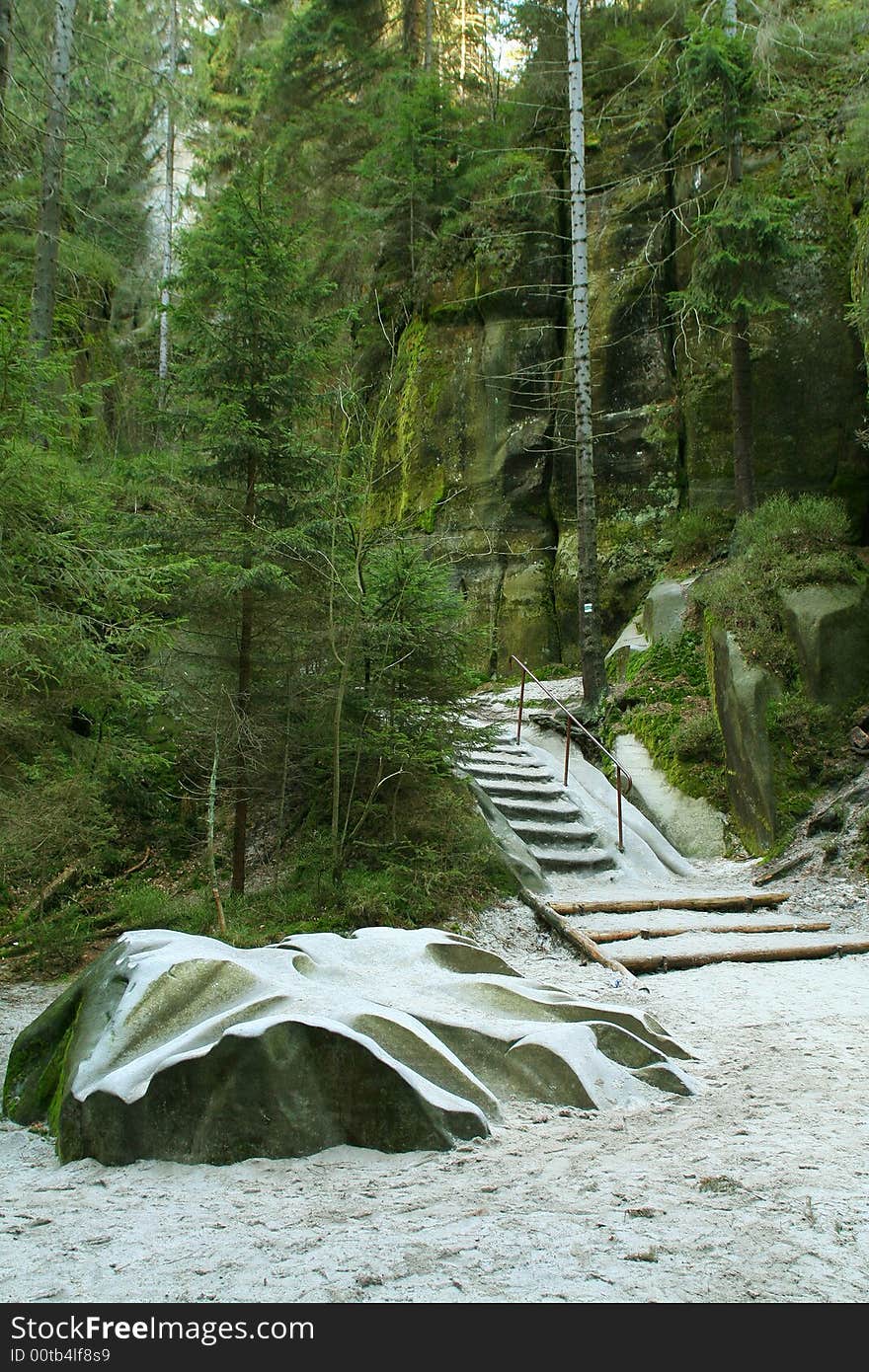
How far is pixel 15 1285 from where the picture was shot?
7.54 feet

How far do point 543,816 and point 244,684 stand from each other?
14.2 feet

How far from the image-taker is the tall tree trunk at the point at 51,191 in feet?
37.3

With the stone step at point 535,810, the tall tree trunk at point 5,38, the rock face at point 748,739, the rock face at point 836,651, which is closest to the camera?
the tall tree trunk at point 5,38

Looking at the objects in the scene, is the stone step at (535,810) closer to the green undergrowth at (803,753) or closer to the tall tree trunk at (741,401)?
the green undergrowth at (803,753)

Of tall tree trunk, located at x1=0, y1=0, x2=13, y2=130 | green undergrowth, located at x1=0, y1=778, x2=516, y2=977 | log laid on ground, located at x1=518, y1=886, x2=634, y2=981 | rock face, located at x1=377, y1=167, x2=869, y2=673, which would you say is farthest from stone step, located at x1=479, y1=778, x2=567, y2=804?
tall tree trunk, located at x1=0, y1=0, x2=13, y2=130

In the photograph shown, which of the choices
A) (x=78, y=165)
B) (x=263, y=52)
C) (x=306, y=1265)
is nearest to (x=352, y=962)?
(x=306, y=1265)

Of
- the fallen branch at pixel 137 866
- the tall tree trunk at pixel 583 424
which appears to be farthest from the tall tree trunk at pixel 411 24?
the fallen branch at pixel 137 866

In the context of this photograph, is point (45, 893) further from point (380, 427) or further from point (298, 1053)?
point (380, 427)

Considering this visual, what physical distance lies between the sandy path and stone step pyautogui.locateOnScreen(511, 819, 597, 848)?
611 cm

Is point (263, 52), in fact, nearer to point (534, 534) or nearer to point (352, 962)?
point (534, 534)

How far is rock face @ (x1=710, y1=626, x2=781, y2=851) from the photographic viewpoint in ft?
32.9

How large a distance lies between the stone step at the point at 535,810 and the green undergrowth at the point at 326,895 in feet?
5.95

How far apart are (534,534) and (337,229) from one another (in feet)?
32.4

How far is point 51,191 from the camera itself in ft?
38.0
